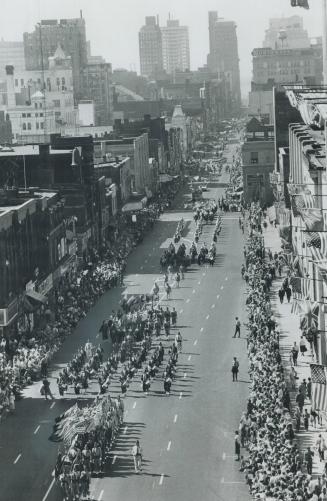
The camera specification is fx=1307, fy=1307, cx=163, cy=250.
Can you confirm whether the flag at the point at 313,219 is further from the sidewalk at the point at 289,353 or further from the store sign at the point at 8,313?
the store sign at the point at 8,313

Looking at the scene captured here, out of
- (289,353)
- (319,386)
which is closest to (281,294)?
(289,353)

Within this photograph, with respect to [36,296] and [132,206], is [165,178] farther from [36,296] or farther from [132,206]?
[36,296]

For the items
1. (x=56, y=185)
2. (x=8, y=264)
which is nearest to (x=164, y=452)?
(x=8, y=264)

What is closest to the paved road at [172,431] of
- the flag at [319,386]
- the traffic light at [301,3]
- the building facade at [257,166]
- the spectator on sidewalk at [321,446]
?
the spectator on sidewalk at [321,446]

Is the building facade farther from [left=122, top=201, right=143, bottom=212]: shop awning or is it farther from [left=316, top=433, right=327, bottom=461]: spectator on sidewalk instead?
[left=316, top=433, right=327, bottom=461]: spectator on sidewalk

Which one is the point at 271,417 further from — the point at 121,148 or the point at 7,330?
the point at 121,148

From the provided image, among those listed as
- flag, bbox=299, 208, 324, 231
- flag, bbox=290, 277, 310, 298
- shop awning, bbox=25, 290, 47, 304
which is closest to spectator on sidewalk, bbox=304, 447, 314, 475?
flag, bbox=299, 208, 324, 231
